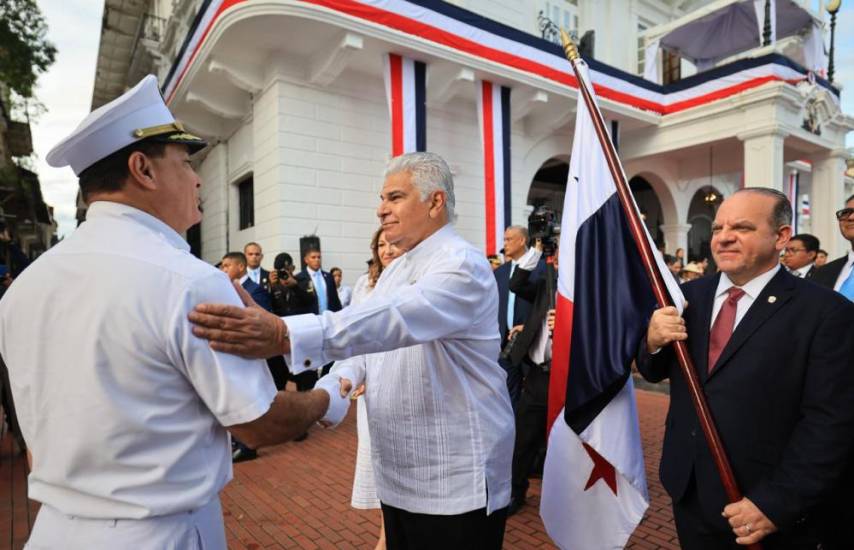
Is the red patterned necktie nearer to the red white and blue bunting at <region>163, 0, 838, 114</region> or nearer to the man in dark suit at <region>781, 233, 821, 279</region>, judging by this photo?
the man in dark suit at <region>781, 233, 821, 279</region>

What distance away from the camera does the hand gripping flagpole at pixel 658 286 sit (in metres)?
1.74

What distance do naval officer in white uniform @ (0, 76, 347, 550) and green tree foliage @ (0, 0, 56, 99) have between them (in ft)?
42.2

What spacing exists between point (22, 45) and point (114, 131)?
13.3 m

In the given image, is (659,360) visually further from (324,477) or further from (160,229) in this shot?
(324,477)

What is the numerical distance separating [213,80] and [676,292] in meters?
9.81

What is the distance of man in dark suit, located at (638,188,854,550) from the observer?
1.64 metres

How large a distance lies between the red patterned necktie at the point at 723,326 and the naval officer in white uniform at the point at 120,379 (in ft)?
5.26

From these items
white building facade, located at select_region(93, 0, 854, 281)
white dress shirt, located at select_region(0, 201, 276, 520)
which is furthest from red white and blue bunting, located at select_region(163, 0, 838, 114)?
white dress shirt, located at select_region(0, 201, 276, 520)

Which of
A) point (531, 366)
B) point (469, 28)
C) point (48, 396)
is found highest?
point (469, 28)

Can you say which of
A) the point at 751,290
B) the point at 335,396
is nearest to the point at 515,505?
the point at 751,290

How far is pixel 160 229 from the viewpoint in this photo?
122 centimetres

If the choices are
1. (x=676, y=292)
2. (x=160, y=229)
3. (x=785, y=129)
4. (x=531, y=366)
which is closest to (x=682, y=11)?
(x=785, y=129)

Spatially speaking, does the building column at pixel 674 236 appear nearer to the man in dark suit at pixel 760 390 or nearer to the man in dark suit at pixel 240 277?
the man in dark suit at pixel 240 277

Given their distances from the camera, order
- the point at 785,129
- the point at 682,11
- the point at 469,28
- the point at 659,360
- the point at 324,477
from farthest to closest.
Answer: the point at 682,11 → the point at 785,129 → the point at 469,28 → the point at 324,477 → the point at 659,360
